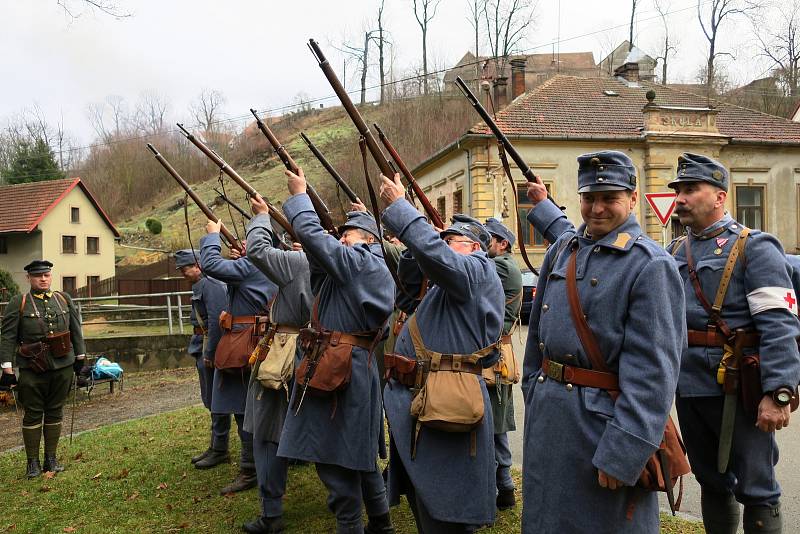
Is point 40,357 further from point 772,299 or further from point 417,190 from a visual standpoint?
point 772,299

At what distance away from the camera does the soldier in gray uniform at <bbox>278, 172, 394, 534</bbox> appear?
14.0ft

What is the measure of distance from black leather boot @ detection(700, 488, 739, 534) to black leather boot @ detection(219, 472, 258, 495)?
147 inches

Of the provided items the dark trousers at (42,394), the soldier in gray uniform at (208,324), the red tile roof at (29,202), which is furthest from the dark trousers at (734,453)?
the red tile roof at (29,202)

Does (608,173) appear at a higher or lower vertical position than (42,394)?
higher

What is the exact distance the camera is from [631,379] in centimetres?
264

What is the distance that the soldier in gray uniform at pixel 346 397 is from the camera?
14.0 feet

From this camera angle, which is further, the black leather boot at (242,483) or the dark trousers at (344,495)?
the black leather boot at (242,483)

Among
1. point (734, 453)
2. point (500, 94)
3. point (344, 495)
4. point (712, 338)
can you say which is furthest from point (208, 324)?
point (500, 94)

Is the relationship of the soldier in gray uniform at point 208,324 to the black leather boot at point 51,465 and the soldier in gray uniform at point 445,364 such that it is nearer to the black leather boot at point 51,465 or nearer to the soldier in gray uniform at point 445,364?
the black leather boot at point 51,465

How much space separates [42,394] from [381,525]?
4.33 m

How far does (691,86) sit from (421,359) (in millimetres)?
53230

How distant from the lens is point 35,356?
715 centimetres

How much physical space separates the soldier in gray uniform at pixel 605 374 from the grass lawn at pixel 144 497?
226cm

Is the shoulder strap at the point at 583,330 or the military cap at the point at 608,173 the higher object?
the military cap at the point at 608,173
